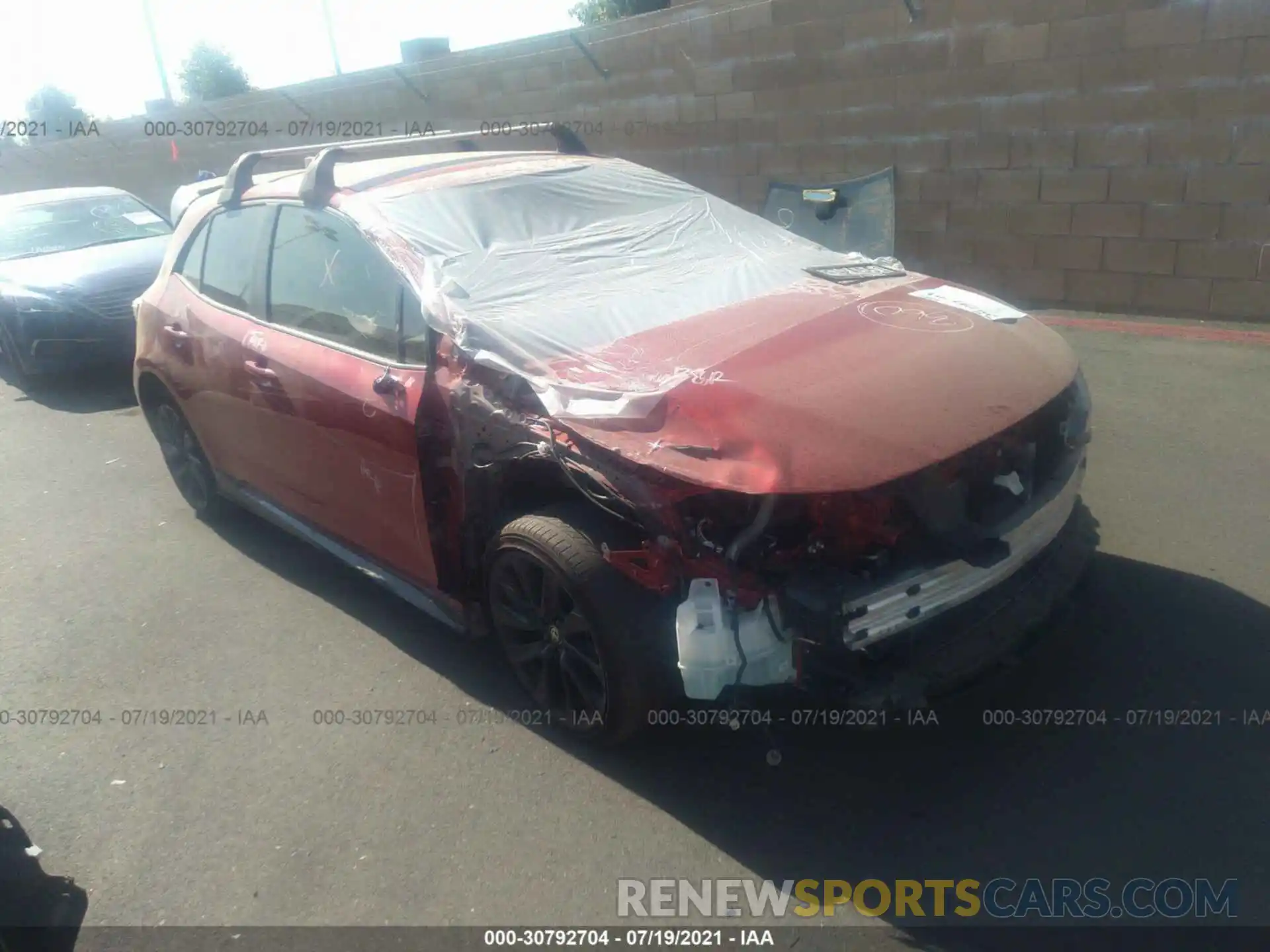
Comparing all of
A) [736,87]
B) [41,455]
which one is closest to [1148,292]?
[736,87]

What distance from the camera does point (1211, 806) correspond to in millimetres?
2789

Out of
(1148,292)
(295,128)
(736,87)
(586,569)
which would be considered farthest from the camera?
(295,128)

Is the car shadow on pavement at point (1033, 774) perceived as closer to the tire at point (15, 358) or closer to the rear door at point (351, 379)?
the rear door at point (351, 379)

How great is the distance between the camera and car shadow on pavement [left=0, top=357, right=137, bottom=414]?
26.5ft

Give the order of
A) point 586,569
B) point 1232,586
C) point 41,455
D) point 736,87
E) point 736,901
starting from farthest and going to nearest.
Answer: point 736,87, point 41,455, point 1232,586, point 586,569, point 736,901

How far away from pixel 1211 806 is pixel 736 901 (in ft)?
4.51

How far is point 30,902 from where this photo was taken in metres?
2.64

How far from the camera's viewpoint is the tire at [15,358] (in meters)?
8.46

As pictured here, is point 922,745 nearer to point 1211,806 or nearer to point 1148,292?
point 1211,806

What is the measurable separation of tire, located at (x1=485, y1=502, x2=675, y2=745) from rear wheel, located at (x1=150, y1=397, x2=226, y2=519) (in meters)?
2.50

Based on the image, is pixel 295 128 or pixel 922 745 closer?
pixel 922 745

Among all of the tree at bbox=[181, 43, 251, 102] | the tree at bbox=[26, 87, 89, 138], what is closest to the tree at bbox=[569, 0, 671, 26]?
the tree at bbox=[181, 43, 251, 102]

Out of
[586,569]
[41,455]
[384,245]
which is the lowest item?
[41,455]

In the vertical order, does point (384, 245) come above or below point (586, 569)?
above
